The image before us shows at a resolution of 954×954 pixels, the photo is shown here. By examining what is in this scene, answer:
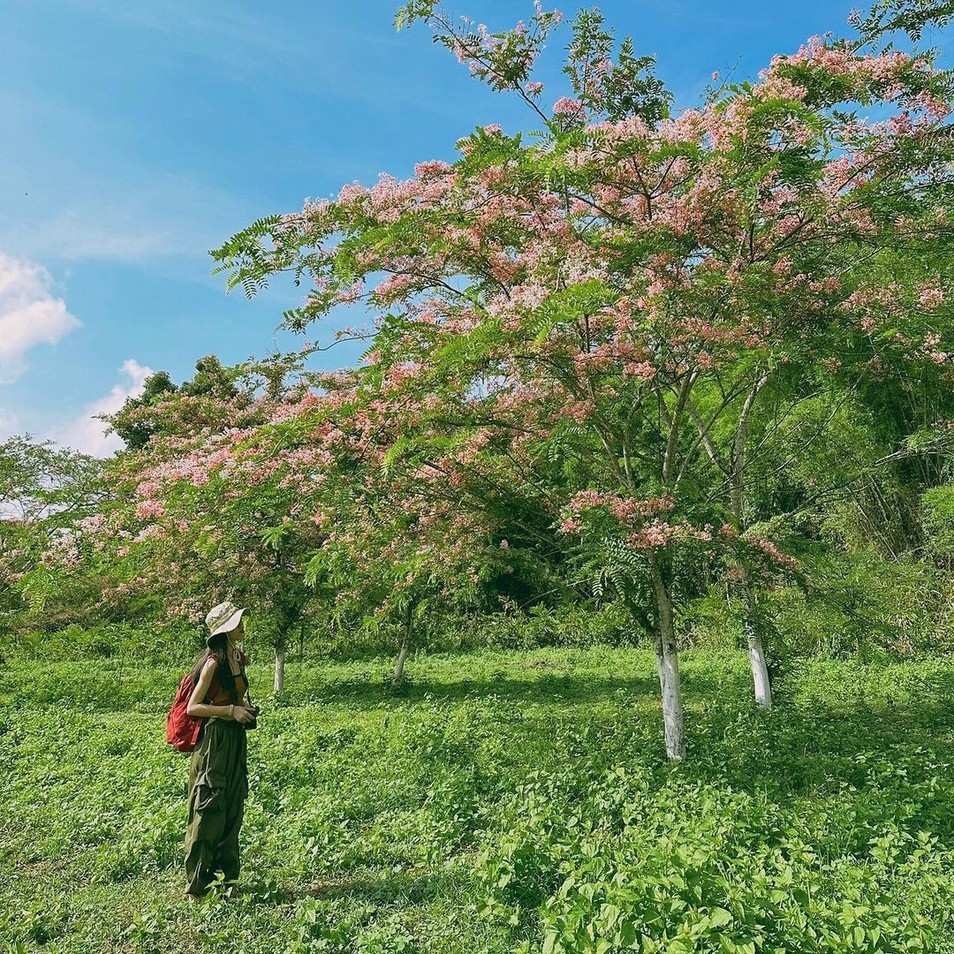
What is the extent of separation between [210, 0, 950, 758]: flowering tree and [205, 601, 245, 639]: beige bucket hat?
157 cm

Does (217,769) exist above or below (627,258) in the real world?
below

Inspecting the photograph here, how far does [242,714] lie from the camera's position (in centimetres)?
421

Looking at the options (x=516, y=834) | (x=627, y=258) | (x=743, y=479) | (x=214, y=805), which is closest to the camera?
(x=516, y=834)

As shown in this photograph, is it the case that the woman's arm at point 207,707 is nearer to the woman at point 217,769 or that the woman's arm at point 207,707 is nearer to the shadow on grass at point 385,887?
the woman at point 217,769

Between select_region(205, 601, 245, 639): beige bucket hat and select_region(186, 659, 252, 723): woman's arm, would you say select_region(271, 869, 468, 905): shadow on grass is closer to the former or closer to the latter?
select_region(186, 659, 252, 723): woman's arm

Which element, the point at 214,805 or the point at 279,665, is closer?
the point at 214,805

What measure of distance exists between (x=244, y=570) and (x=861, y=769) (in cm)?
895

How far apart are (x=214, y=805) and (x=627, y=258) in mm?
4593

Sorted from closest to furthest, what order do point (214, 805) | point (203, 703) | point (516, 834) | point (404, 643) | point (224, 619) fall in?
point (516, 834), point (214, 805), point (203, 703), point (224, 619), point (404, 643)

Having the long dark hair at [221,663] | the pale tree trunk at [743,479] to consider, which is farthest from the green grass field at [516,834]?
the long dark hair at [221,663]

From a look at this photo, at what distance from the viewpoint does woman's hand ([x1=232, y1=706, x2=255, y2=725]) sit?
13.8 feet

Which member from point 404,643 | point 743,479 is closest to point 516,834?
point 743,479

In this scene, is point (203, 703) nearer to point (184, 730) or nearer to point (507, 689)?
point (184, 730)

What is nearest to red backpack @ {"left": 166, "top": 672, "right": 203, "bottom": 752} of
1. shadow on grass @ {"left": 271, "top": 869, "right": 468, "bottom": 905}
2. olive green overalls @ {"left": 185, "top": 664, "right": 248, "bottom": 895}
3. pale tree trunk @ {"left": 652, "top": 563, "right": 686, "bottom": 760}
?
olive green overalls @ {"left": 185, "top": 664, "right": 248, "bottom": 895}
